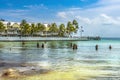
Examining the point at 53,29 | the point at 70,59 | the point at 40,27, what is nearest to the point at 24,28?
the point at 40,27

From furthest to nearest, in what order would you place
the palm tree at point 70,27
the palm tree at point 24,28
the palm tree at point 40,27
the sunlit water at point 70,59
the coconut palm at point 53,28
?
the palm tree at point 70,27, the coconut palm at point 53,28, the palm tree at point 40,27, the palm tree at point 24,28, the sunlit water at point 70,59

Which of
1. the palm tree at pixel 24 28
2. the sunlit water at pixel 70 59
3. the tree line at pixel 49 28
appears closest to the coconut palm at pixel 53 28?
the tree line at pixel 49 28

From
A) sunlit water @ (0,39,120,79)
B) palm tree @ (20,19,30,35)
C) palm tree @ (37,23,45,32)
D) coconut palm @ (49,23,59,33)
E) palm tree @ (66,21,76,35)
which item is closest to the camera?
sunlit water @ (0,39,120,79)

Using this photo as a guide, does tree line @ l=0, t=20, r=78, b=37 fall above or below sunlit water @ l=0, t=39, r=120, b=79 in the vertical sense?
above

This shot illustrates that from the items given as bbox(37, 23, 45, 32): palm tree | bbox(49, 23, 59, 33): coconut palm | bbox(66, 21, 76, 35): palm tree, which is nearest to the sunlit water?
bbox(37, 23, 45, 32): palm tree

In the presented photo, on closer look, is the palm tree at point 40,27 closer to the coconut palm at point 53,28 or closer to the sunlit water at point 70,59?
the coconut palm at point 53,28

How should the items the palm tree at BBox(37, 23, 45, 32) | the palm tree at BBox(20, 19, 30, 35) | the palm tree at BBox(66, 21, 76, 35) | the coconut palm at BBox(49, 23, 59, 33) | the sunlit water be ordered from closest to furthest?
1. the sunlit water
2. the palm tree at BBox(20, 19, 30, 35)
3. the palm tree at BBox(37, 23, 45, 32)
4. the coconut palm at BBox(49, 23, 59, 33)
5. the palm tree at BBox(66, 21, 76, 35)

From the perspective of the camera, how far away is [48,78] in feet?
79.7

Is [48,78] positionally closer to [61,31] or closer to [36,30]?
[36,30]

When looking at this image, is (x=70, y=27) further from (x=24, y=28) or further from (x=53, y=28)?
(x=24, y=28)

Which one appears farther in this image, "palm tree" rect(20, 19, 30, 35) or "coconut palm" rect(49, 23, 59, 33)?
"coconut palm" rect(49, 23, 59, 33)

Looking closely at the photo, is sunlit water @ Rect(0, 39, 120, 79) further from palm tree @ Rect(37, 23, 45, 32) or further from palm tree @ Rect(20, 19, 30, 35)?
palm tree @ Rect(37, 23, 45, 32)

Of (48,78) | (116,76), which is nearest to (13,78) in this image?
(48,78)

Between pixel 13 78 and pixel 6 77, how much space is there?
0.70 meters
